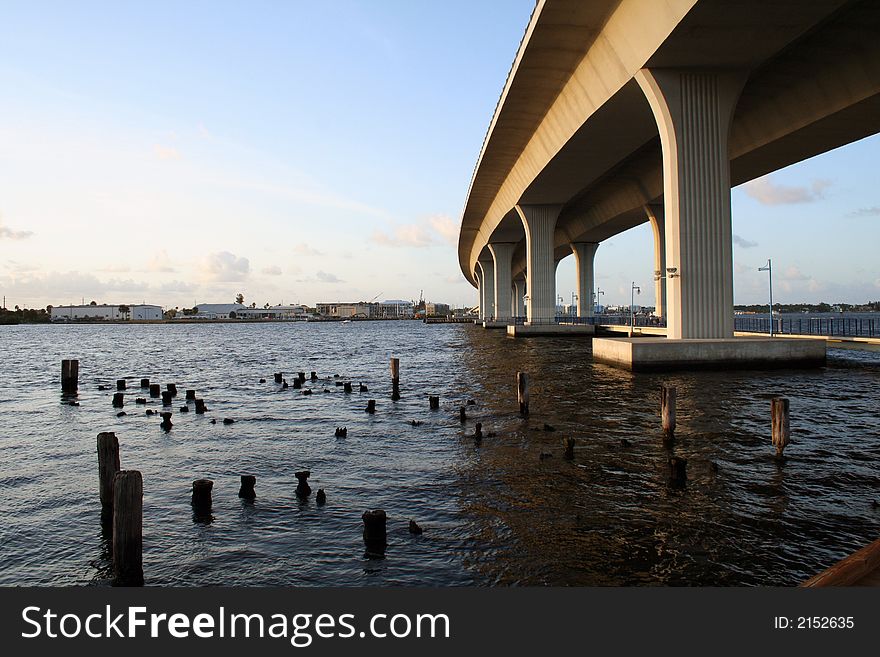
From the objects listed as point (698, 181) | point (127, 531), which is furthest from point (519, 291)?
point (127, 531)

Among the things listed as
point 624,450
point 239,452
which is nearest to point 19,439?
point 239,452

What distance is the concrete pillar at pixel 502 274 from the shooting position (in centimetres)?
8662

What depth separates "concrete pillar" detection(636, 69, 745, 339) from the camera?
25.9 m

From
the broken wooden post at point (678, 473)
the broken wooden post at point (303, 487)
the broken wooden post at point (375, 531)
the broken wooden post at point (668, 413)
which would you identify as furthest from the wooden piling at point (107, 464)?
the broken wooden post at point (668, 413)

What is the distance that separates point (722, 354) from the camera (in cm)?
2602

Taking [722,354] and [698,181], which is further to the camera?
[698,181]

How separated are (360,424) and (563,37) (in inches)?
757

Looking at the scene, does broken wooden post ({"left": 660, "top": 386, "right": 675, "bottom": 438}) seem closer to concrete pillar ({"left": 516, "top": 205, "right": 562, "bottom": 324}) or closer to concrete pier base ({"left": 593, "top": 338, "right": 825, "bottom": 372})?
concrete pier base ({"left": 593, "top": 338, "right": 825, "bottom": 372})

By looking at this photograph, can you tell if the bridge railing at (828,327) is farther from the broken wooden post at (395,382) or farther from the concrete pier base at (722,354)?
the broken wooden post at (395,382)

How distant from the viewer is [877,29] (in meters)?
23.6

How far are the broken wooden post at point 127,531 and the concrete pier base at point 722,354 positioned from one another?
22.3 m

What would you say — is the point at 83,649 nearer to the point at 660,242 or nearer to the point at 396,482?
the point at 396,482

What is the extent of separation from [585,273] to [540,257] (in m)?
27.0

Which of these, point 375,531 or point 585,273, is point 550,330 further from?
point 375,531
